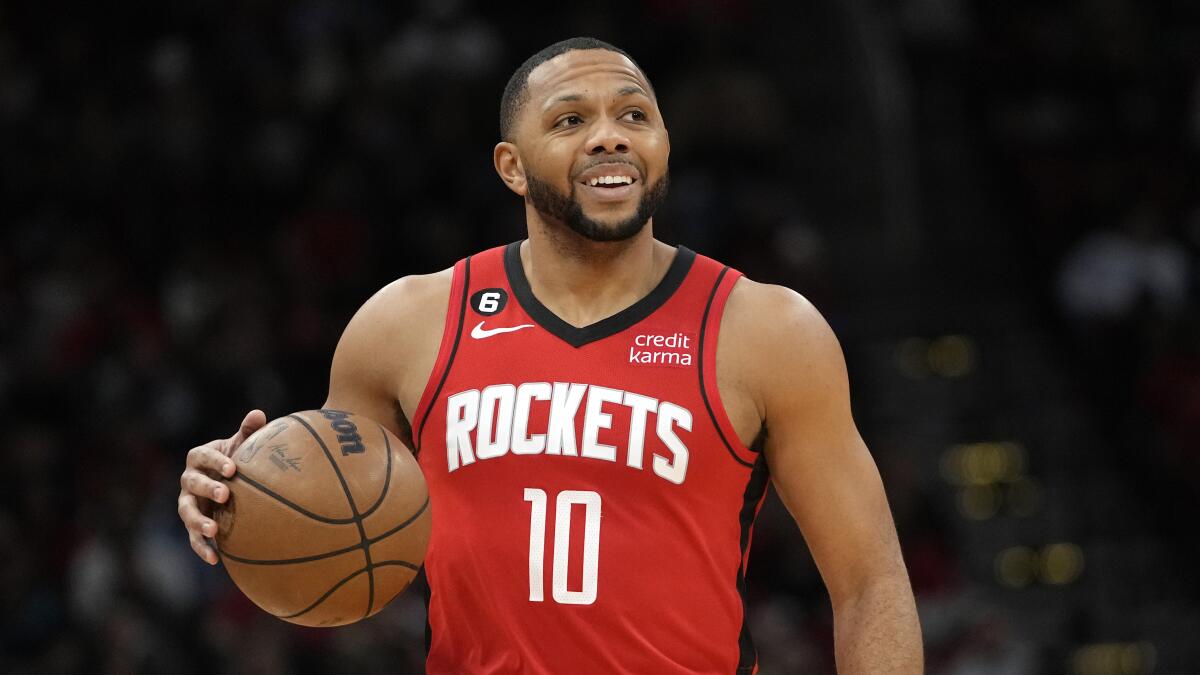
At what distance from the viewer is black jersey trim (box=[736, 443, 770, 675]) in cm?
439

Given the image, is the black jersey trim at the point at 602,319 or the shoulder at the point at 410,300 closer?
the black jersey trim at the point at 602,319

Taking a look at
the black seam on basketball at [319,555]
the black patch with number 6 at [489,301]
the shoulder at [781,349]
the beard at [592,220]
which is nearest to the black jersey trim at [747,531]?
the shoulder at [781,349]

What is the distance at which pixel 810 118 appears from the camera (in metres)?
13.8

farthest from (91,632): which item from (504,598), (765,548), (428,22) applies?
(504,598)

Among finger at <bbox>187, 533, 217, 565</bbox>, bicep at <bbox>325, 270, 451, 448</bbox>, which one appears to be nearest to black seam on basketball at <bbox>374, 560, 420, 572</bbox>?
finger at <bbox>187, 533, 217, 565</bbox>

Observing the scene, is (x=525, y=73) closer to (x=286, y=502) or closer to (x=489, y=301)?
(x=489, y=301)

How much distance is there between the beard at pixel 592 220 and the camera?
173 inches

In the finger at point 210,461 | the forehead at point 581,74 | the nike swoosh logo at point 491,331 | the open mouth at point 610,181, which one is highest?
the forehead at point 581,74

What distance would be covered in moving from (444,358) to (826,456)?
993 millimetres

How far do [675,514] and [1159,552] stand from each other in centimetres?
819

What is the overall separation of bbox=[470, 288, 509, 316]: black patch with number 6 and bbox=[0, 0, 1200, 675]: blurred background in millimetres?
5184

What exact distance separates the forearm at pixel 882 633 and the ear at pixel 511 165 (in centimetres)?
137

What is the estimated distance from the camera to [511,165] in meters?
4.64

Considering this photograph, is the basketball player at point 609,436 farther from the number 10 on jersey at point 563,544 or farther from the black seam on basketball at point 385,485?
the black seam on basketball at point 385,485
